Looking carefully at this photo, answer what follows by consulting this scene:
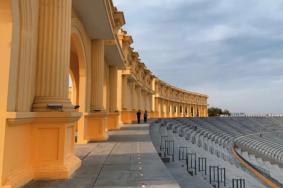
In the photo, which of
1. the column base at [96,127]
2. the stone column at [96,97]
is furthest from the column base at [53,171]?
the stone column at [96,97]

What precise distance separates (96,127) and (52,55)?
6.94m

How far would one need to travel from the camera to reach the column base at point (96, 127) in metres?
12.6

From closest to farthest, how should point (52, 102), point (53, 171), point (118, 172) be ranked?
point (53, 171) → point (52, 102) → point (118, 172)

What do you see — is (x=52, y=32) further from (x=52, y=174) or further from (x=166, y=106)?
(x=166, y=106)

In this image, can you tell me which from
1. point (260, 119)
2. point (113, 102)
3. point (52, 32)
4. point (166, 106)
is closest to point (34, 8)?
point (52, 32)

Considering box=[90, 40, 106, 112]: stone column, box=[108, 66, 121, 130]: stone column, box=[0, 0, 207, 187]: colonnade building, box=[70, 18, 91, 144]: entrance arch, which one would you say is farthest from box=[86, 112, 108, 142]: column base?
box=[108, 66, 121, 130]: stone column

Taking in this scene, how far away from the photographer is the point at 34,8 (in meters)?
6.09

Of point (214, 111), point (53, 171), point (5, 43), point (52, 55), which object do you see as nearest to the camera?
point (5, 43)

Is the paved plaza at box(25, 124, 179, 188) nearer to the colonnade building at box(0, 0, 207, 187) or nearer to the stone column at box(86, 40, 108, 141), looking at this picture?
the colonnade building at box(0, 0, 207, 187)

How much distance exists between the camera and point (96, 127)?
12.9 meters

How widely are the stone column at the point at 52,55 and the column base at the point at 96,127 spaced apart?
6.08m

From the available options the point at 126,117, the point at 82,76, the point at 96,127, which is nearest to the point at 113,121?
the point at 96,127

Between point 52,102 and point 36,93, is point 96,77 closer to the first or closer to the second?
point 36,93

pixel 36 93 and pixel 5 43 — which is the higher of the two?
pixel 5 43
